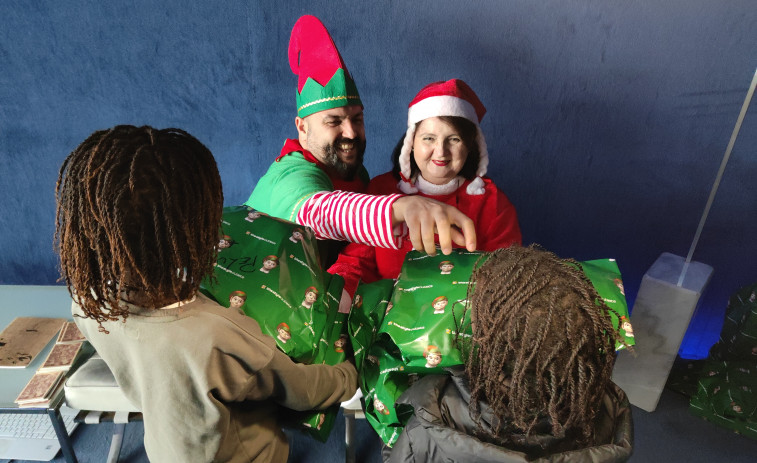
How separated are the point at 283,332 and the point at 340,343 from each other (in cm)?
19

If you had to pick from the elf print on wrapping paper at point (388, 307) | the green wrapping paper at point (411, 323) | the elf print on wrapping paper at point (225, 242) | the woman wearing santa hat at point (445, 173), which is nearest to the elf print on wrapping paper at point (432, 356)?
the green wrapping paper at point (411, 323)

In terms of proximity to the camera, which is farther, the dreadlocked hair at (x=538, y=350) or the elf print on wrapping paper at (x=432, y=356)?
the elf print on wrapping paper at (x=432, y=356)

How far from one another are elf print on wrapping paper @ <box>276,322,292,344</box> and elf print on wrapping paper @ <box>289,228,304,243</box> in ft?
0.71

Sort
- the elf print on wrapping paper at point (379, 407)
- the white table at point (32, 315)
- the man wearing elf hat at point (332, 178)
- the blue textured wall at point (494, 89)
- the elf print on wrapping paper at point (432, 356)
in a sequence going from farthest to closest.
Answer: the blue textured wall at point (494, 89), the white table at point (32, 315), the elf print on wrapping paper at point (379, 407), the elf print on wrapping paper at point (432, 356), the man wearing elf hat at point (332, 178)

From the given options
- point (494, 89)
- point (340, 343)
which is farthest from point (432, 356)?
point (494, 89)

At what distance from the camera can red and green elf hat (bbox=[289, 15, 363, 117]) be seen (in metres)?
1.40

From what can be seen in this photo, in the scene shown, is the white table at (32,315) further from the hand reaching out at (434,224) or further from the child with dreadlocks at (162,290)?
the hand reaching out at (434,224)

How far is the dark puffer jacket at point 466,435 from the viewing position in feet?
2.59

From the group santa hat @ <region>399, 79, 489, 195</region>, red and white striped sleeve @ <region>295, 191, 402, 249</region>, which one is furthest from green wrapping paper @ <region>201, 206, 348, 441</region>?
santa hat @ <region>399, 79, 489, 195</region>

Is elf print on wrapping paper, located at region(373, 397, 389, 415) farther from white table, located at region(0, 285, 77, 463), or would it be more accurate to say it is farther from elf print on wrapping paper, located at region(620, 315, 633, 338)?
white table, located at region(0, 285, 77, 463)

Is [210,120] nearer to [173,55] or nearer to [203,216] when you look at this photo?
[173,55]

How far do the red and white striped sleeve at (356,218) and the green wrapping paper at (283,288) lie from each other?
0.40 feet

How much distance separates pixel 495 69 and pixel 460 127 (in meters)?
0.45

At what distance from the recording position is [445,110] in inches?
54.1
